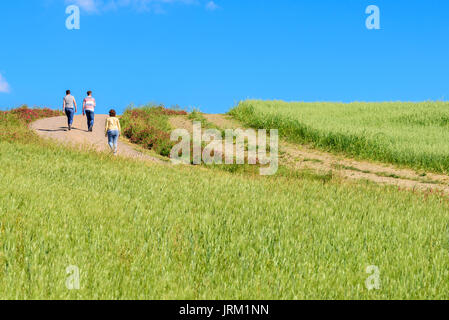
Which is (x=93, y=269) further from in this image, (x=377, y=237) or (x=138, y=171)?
(x=138, y=171)

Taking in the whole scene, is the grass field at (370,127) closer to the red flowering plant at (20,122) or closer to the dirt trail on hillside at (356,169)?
the dirt trail on hillside at (356,169)

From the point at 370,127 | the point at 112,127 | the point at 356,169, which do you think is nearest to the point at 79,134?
the point at 112,127

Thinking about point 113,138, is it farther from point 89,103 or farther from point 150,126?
point 150,126

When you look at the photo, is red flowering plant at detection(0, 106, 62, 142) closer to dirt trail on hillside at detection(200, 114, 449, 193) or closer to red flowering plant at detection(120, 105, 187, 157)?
red flowering plant at detection(120, 105, 187, 157)

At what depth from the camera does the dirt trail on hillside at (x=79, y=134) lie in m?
19.8

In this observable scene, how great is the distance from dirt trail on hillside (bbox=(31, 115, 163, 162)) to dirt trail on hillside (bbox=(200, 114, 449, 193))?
6.85 metres

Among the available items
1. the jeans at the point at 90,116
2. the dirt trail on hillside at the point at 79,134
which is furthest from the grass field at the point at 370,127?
the jeans at the point at 90,116

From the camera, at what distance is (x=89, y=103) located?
69.4ft

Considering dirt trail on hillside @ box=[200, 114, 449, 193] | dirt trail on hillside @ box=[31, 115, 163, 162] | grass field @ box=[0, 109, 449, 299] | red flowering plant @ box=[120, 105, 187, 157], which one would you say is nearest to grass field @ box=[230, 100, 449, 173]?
dirt trail on hillside @ box=[200, 114, 449, 193]

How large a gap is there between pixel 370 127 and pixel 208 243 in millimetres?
22883

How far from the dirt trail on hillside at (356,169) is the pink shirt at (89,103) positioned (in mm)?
9658

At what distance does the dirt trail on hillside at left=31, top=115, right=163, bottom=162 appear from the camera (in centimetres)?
1984
